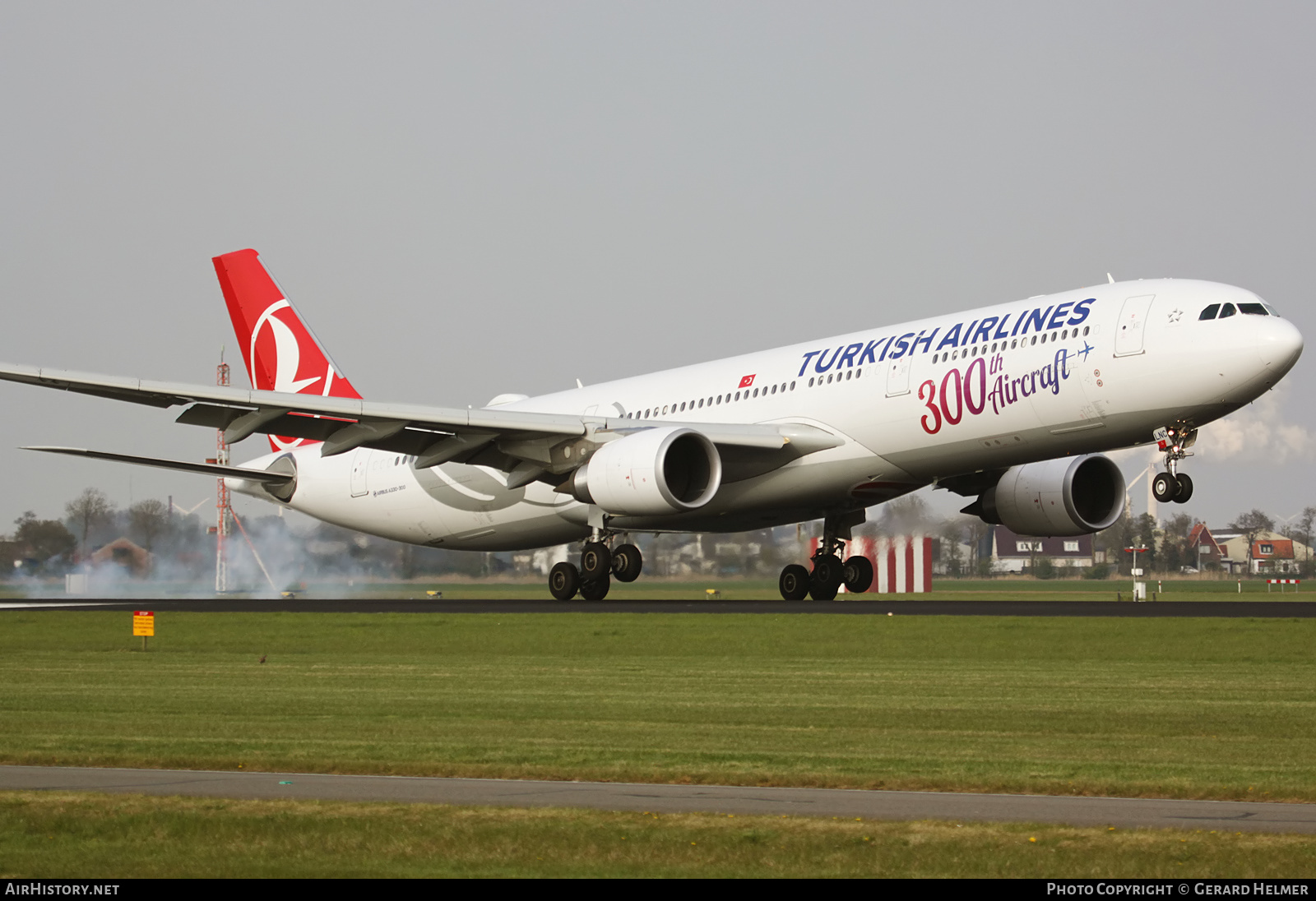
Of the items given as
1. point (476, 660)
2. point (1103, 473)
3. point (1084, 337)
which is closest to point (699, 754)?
point (476, 660)

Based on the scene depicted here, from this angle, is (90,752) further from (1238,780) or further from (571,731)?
(1238,780)

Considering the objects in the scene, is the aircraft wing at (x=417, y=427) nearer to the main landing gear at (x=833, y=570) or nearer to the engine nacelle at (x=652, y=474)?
the engine nacelle at (x=652, y=474)

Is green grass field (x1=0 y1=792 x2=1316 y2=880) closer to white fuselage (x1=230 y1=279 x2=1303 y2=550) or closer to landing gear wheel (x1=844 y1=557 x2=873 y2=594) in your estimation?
white fuselage (x1=230 y1=279 x2=1303 y2=550)

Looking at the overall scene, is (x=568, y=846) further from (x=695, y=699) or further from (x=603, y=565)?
(x=603, y=565)

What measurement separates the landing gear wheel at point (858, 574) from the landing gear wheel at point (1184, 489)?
10642 mm

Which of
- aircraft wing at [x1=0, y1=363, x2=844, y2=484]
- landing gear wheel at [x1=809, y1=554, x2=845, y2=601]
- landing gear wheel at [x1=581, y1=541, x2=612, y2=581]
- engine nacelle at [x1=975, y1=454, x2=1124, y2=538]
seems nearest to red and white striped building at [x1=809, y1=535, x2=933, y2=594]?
landing gear wheel at [x1=809, y1=554, x2=845, y2=601]

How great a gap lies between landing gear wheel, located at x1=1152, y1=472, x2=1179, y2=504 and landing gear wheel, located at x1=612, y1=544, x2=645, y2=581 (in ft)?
38.9

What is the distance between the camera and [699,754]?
13844 mm

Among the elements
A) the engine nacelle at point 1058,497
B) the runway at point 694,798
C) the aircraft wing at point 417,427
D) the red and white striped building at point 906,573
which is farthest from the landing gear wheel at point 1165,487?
the red and white striped building at point 906,573

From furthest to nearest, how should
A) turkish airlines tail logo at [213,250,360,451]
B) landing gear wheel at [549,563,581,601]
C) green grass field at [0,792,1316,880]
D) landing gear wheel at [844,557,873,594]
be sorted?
turkish airlines tail logo at [213,250,360,451], landing gear wheel at [844,557,873,594], landing gear wheel at [549,563,581,601], green grass field at [0,792,1316,880]

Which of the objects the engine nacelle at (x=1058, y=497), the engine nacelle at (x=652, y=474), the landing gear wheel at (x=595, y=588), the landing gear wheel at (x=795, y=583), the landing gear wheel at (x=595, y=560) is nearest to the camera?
the engine nacelle at (x=652, y=474)

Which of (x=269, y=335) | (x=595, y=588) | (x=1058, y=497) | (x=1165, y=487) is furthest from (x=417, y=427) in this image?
(x=1165, y=487)

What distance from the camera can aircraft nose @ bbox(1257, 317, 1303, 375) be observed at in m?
27.8

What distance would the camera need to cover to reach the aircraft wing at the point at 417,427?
3262 centimetres
